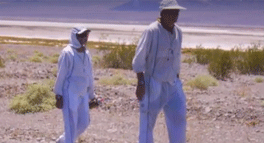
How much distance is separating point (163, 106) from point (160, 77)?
0.28m

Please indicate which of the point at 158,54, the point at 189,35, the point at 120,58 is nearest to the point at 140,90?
the point at 158,54

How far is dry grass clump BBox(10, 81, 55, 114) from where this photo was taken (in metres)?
7.41

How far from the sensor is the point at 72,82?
431 centimetres

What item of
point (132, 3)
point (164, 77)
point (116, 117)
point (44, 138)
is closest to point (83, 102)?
point (164, 77)

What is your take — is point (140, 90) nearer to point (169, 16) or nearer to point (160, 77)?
point (160, 77)

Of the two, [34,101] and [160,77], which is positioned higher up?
[160,77]

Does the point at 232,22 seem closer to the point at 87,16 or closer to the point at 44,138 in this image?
the point at 87,16

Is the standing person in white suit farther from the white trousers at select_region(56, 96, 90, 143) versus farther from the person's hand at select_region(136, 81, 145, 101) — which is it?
the white trousers at select_region(56, 96, 90, 143)

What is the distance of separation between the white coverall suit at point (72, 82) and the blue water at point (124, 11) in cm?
6502

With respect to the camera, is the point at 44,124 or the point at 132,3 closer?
the point at 44,124

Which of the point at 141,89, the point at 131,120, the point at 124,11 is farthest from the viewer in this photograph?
the point at 124,11

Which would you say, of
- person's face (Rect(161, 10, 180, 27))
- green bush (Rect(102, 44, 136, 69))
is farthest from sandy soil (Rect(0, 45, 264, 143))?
green bush (Rect(102, 44, 136, 69))

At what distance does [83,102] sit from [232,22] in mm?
66755

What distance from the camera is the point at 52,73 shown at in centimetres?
1191
